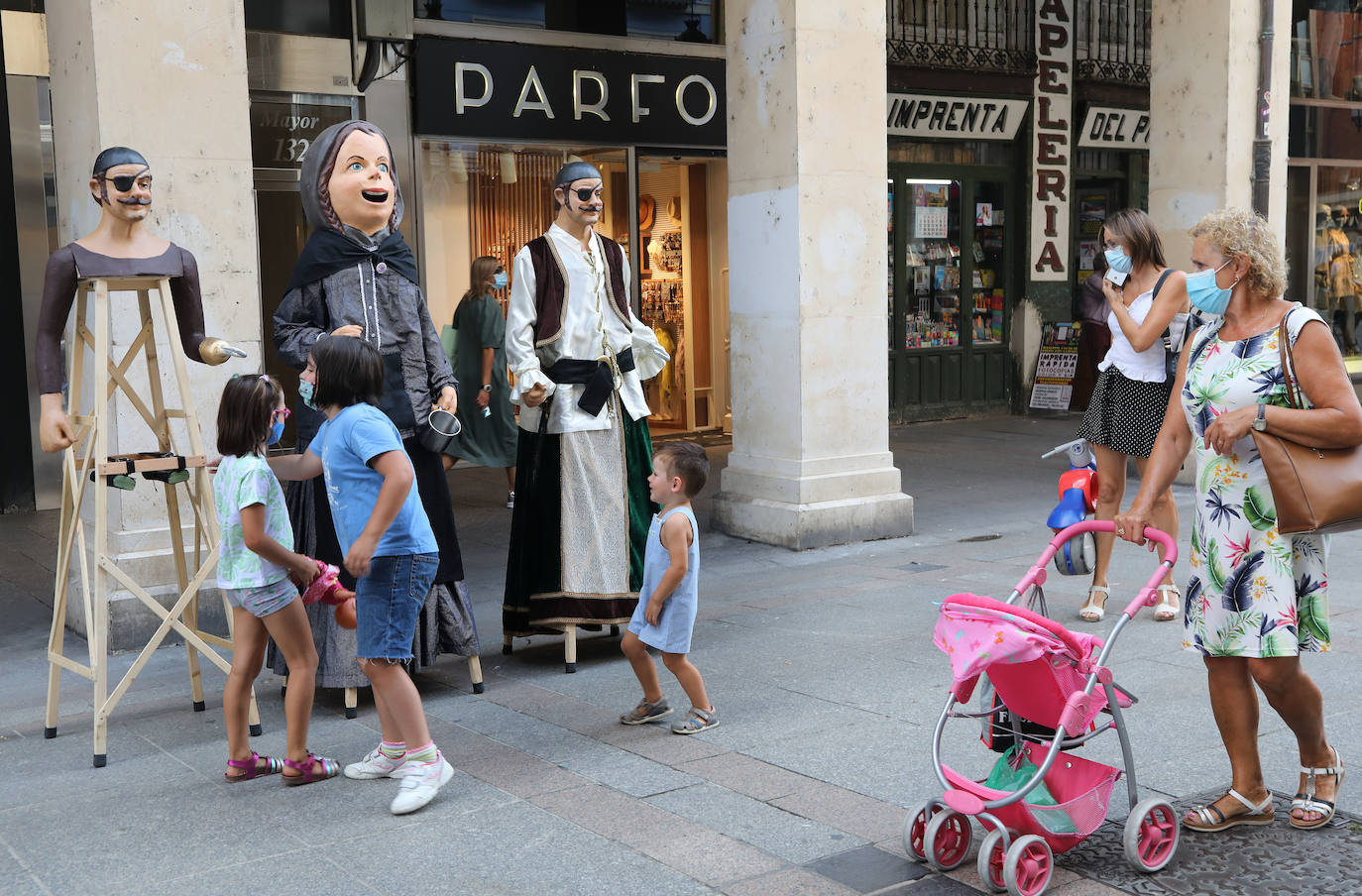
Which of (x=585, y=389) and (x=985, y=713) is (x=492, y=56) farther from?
(x=985, y=713)

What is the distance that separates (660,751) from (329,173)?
8.34ft

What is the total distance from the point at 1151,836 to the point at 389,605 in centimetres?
237

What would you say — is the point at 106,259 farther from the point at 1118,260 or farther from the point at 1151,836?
the point at 1118,260

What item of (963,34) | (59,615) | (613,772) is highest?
(963,34)

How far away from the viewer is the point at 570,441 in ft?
19.9

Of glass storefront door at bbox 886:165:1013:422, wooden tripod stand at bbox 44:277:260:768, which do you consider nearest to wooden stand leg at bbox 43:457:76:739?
wooden tripod stand at bbox 44:277:260:768

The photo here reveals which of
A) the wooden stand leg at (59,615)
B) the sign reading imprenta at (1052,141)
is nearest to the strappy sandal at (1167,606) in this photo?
the wooden stand leg at (59,615)

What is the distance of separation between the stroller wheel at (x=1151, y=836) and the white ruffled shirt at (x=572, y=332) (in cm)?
308

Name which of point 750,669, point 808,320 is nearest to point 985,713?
point 750,669

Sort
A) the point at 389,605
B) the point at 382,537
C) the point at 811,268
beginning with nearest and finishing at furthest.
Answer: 1. the point at 382,537
2. the point at 389,605
3. the point at 811,268

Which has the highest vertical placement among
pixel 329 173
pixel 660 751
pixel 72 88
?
pixel 72 88

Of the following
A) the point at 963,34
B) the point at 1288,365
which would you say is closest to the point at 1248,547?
the point at 1288,365

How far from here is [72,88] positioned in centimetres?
641

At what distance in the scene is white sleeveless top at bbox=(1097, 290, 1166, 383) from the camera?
6605mm
